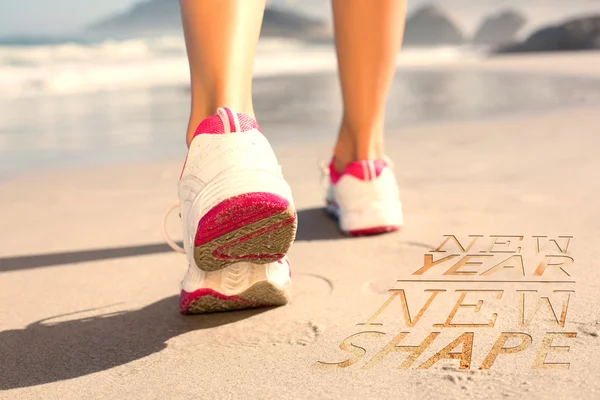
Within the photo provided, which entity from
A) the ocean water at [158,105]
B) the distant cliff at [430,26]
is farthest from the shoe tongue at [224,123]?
the distant cliff at [430,26]

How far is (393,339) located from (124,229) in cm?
96

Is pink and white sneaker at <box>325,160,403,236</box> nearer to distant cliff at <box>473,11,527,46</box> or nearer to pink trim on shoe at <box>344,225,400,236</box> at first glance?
pink trim on shoe at <box>344,225,400,236</box>

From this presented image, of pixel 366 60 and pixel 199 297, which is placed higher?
pixel 366 60

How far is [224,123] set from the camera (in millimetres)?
1056

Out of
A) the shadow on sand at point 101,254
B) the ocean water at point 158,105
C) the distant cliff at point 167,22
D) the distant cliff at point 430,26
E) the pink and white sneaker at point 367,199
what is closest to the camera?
the shadow on sand at point 101,254

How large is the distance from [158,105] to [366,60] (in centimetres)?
339

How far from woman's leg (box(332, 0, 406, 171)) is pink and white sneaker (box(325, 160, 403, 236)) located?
1.6 inches

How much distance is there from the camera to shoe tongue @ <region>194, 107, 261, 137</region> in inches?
41.5

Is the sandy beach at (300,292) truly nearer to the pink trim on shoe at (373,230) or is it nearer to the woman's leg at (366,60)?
the pink trim on shoe at (373,230)

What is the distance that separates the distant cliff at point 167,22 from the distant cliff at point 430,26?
82.7 ft

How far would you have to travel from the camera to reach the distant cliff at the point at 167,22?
35.7 meters

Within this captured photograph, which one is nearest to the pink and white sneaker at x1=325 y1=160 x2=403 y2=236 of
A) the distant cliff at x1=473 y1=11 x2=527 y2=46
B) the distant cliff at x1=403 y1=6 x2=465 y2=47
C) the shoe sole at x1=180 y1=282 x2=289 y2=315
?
the shoe sole at x1=180 y1=282 x2=289 y2=315

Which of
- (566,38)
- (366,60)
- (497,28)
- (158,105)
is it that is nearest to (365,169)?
(366,60)

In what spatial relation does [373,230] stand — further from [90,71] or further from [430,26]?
[430,26]
